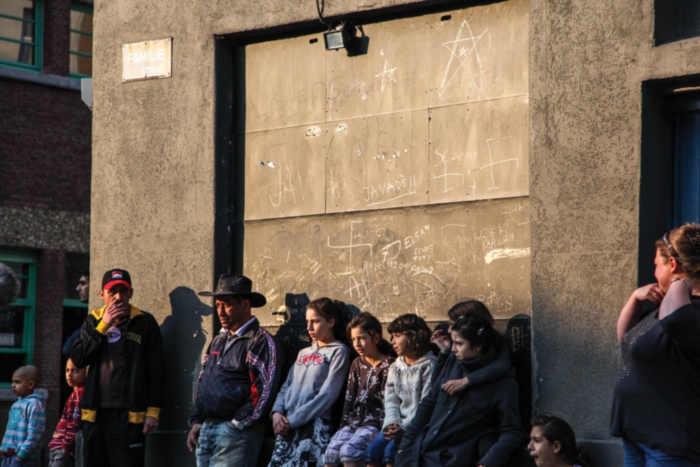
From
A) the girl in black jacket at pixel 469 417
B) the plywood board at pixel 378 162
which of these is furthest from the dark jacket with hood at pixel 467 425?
the plywood board at pixel 378 162

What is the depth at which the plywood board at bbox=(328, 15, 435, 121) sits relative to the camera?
27.6ft

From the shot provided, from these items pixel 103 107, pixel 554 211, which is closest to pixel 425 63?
pixel 554 211

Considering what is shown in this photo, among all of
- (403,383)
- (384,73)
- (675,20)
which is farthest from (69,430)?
(675,20)

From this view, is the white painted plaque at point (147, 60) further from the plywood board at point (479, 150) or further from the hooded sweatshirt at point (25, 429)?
the hooded sweatshirt at point (25, 429)

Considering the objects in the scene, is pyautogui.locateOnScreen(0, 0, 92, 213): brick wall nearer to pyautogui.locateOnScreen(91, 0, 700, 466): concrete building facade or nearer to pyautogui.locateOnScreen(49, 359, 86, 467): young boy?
pyautogui.locateOnScreen(91, 0, 700, 466): concrete building facade

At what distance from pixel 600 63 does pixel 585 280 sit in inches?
59.7

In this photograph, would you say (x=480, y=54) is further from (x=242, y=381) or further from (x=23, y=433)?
(x=23, y=433)

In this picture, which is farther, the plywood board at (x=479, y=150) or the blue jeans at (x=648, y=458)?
the plywood board at (x=479, y=150)

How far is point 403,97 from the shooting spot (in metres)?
8.48

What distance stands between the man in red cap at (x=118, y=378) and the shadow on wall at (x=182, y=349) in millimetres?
272

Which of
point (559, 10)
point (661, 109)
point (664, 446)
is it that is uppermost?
point (559, 10)

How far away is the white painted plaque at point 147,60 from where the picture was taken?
9.65 meters

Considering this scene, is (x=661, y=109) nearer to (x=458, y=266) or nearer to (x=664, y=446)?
(x=458, y=266)

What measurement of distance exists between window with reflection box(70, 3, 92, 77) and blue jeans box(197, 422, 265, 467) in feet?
36.2
